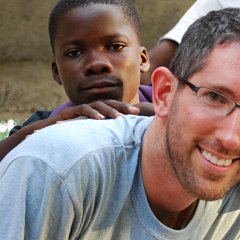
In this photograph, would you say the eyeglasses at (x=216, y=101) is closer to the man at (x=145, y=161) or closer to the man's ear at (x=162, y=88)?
the man at (x=145, y=161)

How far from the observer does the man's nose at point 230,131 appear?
170 centimetres

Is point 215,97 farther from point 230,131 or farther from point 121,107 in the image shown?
point 121,107

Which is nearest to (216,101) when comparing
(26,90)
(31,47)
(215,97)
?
(215,97)

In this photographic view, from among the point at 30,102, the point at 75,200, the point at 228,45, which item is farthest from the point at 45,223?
the point at 30,102

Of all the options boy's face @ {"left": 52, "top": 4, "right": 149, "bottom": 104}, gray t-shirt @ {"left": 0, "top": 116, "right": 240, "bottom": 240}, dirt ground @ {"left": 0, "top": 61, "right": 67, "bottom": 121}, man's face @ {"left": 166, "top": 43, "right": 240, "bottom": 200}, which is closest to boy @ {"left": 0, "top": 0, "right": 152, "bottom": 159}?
boy's face @ {"left": 52, "top": 4, "right": 149, "bottom": 104}

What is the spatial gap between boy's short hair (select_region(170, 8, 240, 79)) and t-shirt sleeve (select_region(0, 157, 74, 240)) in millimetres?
454

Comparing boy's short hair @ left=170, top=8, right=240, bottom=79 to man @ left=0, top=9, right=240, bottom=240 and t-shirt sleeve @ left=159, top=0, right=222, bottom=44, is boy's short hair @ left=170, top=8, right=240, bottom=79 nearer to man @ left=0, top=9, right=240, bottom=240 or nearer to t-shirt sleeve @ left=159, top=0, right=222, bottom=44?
man @ left=0, top=9, right=240, bottom=240

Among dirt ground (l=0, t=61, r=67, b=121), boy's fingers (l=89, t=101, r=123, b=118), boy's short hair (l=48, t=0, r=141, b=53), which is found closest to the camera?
boy's fingers (l=89, t=101, r=123, b=118)

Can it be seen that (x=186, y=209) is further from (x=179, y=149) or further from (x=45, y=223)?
(x=45, y=223)

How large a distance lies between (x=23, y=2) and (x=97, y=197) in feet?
15.8

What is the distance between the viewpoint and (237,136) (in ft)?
5.58

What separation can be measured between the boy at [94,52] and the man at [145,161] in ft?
1.46

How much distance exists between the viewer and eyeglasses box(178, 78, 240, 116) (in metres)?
1.72

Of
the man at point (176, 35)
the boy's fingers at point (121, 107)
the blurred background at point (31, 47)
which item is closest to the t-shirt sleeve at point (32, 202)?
the boy's fingers at point (121, 107)
